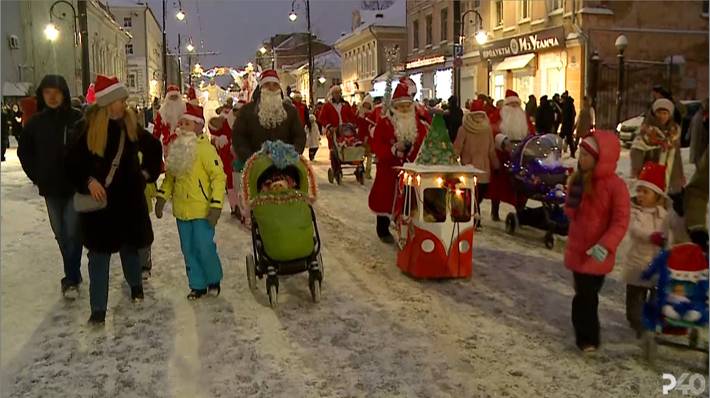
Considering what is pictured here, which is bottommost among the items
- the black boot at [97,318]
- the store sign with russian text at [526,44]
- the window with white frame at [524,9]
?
the black boot at [97,318]

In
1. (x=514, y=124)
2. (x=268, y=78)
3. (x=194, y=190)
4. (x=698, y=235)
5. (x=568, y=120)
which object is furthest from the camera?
(x=568, y=120)

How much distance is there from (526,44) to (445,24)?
9699 millimetres

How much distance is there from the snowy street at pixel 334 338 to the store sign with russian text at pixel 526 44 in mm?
18165

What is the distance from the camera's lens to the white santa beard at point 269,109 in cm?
826

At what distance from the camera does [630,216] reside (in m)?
5.10

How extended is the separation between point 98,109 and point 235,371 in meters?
2.25

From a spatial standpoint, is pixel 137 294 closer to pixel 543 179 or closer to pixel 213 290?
pixel 213 290

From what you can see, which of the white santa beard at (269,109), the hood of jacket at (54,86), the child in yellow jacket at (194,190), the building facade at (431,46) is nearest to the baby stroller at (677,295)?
the child in yellow jacket at (194,190)

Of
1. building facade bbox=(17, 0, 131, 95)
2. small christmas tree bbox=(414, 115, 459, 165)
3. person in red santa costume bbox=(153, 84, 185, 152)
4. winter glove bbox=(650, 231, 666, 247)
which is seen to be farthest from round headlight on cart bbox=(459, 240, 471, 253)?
building facade bbox=(17, 0, 131, 95)

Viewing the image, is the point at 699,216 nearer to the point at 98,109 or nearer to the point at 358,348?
the point at 358,348

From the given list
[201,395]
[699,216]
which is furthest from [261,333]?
[699,216]

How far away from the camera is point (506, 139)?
31.3 feet

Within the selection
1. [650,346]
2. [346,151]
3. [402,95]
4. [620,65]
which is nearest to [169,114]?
[346,151]

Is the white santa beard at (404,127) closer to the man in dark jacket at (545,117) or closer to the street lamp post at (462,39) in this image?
the man in dark jacket at (545,117)
